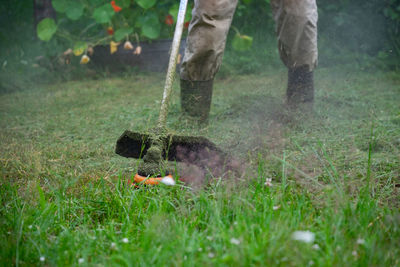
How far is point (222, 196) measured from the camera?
1.17 m

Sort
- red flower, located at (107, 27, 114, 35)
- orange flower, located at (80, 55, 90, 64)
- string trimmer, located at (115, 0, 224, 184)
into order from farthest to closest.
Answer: red flower, located at (107, 27, 114, 35)
orange flower, located at (80, 55, 90, 64)
string trimmer, located at (115, 0, 224, 184)

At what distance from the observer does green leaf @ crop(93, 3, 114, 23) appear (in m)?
4.16

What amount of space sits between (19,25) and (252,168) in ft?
14.6

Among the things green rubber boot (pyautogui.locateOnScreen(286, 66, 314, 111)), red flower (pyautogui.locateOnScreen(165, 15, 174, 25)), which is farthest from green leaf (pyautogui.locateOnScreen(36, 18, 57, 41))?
green rubber boot (pyautogui.locateOnScreen(286, 66, 314, 111))

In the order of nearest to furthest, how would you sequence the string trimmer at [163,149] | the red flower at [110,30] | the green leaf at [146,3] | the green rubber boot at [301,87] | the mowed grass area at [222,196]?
the mowed grass area at [222,196], the string trimmer at [163,149], the green rubber boot at [301,87], the green leaf at [146,3], the red flower at [110,30]

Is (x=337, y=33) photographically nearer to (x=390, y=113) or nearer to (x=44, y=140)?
(x=390, y=113)

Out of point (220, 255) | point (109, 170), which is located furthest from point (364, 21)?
point (220, 255)

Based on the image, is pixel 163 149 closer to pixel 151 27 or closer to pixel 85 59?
pixel 85 59

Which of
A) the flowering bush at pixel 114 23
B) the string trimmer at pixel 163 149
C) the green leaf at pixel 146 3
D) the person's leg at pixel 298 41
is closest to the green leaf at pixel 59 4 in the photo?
the flowering bush at pixel 114 23

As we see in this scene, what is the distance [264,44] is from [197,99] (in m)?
2.56

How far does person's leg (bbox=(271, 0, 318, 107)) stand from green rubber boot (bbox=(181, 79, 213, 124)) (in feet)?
1.81

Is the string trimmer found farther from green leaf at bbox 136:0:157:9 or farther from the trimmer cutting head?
green leaf at bbox 136:0:157:9

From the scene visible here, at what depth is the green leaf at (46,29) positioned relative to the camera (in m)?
4.18

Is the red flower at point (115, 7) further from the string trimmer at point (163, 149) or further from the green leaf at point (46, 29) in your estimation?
the string trimmer at point (163, 149)
